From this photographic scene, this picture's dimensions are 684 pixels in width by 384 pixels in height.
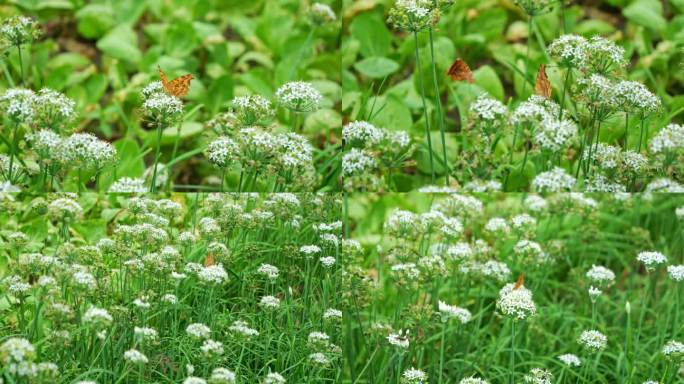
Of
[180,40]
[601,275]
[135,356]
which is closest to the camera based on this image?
[135,356]

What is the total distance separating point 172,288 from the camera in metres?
2.47

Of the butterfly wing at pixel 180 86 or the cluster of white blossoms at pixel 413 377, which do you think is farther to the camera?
the butterfly wing at pixel 180 86

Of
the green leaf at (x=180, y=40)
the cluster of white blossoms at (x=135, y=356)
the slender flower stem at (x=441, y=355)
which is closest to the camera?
the cluster of white blossoms at (x=135, y=356)

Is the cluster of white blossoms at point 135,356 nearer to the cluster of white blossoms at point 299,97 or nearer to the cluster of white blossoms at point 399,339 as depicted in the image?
the cluster of white blossoms at point 399,339

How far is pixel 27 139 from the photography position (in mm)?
2541

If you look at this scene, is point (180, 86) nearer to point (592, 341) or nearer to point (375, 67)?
point (375, 67)

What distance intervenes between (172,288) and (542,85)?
1.19 metres

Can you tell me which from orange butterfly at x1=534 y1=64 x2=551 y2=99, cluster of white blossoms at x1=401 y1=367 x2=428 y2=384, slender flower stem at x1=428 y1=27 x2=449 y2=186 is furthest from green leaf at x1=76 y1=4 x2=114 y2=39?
cluster of white blossoms at x1=401 y1=367 x2=428 y2=384

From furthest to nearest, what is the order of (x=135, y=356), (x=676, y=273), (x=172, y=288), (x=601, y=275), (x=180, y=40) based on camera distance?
1. (x=180, y=40)
2. (x=601, y=275)
3. (x=676, y=273)
4. (x=172, y=288)
5. (x=135, y=356)

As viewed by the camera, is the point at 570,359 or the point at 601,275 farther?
the point at 601,275

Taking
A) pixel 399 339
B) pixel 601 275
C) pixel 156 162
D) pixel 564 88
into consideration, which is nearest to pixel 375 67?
pixel 564 88

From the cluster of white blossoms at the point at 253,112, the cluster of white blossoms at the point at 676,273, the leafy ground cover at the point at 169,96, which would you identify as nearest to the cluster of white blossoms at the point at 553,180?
the cluster of white blossoms at the point at 676,273

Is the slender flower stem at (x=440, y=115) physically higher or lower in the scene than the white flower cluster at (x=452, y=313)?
higher

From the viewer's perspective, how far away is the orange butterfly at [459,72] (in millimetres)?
2801
